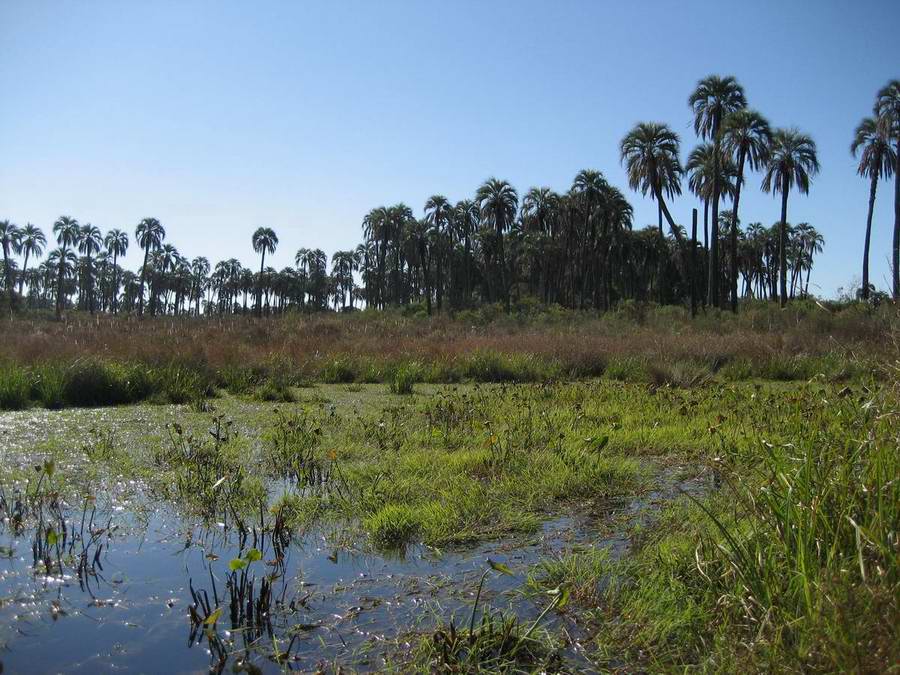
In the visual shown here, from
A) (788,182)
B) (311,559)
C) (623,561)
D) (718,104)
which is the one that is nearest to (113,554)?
(311,559)

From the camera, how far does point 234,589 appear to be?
332 cm

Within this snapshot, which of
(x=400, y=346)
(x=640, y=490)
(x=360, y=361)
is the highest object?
(x=400, y=346)

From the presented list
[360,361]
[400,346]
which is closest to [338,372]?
[360,361]

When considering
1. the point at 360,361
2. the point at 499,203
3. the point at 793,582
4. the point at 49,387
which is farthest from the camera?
the point at 499,203

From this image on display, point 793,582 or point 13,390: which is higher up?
point 793,582

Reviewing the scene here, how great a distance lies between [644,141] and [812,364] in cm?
3121

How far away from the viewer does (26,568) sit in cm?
388

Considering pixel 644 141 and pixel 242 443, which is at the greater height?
pixel 644 141

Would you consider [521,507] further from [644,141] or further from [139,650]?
[644,141]

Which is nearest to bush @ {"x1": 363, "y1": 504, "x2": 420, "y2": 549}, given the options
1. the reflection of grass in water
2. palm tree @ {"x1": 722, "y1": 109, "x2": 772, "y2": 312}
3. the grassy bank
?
the reflection of grass in water

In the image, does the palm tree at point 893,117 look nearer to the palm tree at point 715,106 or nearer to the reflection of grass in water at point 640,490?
the palm tree at point 715,106

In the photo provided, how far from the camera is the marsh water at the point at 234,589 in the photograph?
2.96 m

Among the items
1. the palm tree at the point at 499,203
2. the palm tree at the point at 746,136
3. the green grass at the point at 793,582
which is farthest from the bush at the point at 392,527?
the palm tree at the point at 499,203

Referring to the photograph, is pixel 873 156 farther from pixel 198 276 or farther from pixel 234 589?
pixel 198 276
